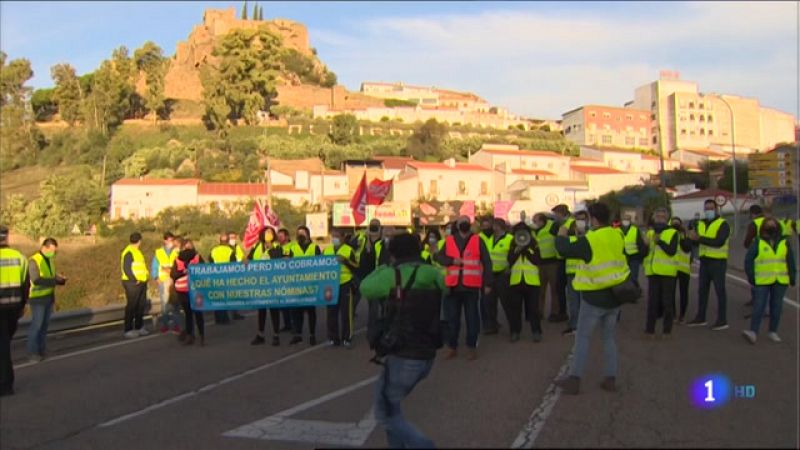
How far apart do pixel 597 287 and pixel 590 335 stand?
0.47m

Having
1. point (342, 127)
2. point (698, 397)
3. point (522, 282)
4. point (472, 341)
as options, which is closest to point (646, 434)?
point (698, 397)

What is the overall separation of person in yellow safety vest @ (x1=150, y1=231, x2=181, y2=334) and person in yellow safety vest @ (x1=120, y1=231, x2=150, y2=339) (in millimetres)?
320

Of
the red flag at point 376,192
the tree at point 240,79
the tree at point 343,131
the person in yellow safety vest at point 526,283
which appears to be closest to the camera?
the person in yellow safety vest at point 526,283

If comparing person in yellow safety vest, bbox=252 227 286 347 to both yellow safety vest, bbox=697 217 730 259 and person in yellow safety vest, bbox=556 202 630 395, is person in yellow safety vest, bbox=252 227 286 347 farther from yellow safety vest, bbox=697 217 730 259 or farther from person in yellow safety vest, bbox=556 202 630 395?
yellow safety vest, bbox=697 217 730 259

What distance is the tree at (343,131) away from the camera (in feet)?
299

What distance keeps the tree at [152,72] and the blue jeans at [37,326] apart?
9836cm

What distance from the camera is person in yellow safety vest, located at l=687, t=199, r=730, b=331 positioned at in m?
10.5

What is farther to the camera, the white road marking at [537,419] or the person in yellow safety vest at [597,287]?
the person in yellow safety vest at [597,287]

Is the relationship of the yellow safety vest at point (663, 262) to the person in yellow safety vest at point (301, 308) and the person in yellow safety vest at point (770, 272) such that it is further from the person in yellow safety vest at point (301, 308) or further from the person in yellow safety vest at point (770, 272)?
the person in yellow safety vest at point (301, 308)

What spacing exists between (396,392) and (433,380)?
11.3 feet

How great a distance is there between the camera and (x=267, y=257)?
12211 millimetres

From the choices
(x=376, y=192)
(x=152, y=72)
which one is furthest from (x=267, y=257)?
(x=152, y=72)

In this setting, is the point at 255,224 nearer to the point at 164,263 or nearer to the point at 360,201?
the point at 360,201

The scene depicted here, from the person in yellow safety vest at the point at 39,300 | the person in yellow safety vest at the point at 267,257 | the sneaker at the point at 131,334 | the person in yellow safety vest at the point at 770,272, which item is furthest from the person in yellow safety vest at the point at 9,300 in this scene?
the person in yellow safety vest at the point at 770,272
